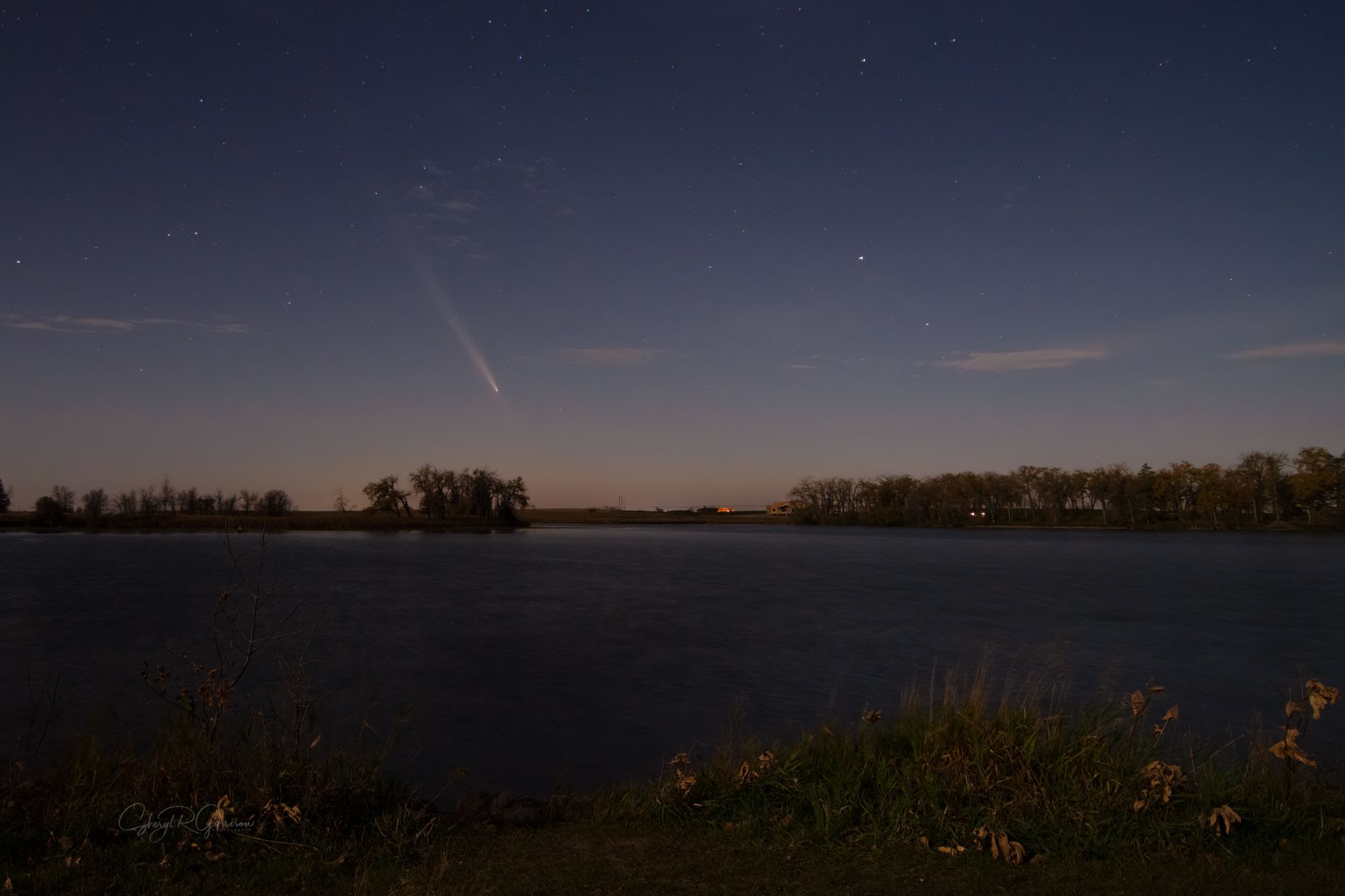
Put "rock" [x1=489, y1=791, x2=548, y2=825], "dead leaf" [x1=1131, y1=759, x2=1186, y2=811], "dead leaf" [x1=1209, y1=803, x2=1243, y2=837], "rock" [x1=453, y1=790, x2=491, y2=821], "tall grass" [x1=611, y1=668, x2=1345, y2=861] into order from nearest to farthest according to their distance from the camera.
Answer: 1. "dead leaf" [x1=1209, y1=803, x2=1243, y2=837]
2. "tall grass" [x1=611, y1=668, x2=1345, y2=861]
3. "dead leaf" [x1=1131, y1=759, x2=1186, y2=811]
4. "rock" [x1=489, y1=791, x2=548, y2=825]
5. "rock" [x1=453, y1=790, x2=491, y2=821]

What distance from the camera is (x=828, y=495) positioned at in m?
138

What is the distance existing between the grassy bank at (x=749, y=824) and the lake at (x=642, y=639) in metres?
2.57

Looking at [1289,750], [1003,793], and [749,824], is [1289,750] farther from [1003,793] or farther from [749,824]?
[749,824]

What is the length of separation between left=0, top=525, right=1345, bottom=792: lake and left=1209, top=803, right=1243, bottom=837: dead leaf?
17.5ft

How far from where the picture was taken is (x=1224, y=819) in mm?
5148

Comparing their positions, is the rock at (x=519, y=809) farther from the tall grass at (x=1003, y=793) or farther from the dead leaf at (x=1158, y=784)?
the dead leaf at (x=1158, y=784)

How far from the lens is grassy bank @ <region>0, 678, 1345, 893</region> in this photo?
4.54 meters

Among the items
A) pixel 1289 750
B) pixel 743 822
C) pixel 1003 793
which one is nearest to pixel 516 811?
pixel 743 822

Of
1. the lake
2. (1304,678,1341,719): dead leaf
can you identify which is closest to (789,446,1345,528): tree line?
the lake

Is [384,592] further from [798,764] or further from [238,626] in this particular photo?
[798,764]

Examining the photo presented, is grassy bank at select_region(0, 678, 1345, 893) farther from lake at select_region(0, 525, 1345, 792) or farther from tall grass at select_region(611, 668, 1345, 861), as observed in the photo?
lake at select_region(0, 525, 1345, 792)

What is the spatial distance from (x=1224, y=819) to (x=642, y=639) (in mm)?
14001

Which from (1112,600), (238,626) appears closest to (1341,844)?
(238,626)

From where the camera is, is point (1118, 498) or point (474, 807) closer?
point (474, 807)
